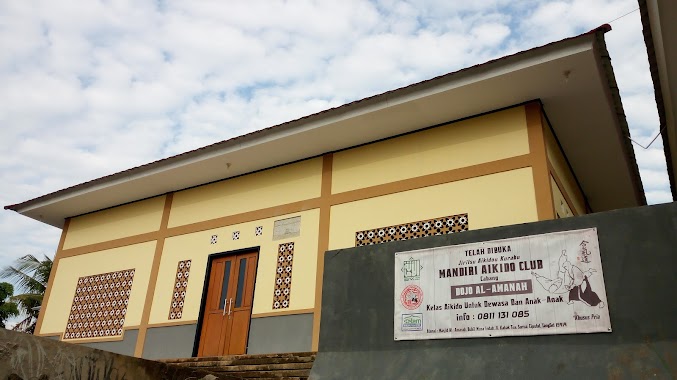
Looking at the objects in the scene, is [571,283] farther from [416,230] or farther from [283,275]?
[283,275]

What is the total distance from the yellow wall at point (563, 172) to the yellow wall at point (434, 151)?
1.67 ft

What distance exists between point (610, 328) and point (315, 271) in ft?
14.6

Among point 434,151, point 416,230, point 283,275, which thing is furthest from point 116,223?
point 434,151

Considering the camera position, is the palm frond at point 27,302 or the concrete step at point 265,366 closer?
the concrete step at point 265,366

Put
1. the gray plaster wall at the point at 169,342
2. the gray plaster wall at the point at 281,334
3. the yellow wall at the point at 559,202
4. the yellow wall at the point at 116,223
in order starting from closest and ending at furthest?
the yellow wall at the point at 559,202 → the gray plaster wall at the point at 281,334 → the gray plaster wall at the point at 169,342 → the yellow wall at the point at 116,223

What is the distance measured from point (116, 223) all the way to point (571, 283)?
8.79 metres

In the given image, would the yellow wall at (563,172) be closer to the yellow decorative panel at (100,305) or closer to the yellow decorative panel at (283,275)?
the yellow decorative panel at (283,275)

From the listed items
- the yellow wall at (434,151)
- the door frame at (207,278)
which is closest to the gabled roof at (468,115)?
the yellow wall at (434,151)

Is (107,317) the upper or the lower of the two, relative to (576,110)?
lower

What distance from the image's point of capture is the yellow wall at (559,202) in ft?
23.1

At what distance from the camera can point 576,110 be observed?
24.5 ft

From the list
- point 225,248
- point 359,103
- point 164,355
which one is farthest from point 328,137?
point 164,355

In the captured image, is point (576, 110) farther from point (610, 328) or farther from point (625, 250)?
point (610, 328)

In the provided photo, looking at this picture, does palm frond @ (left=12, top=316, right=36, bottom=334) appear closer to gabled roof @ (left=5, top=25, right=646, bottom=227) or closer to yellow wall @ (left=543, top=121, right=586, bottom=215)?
gabled roof @ (left=5, top=25, right=646, bottom=227)
